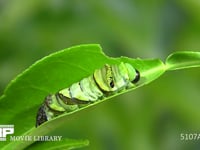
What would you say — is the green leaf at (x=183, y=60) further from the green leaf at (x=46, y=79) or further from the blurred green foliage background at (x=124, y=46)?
the blurred green foliage background at (x=124, y=46)

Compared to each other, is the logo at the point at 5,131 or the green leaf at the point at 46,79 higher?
the green leaf at the point at 46,79

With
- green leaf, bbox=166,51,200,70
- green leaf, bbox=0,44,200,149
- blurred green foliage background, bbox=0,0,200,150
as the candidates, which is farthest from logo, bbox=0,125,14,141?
blurred green foliage background, bbox=0,0,200,150

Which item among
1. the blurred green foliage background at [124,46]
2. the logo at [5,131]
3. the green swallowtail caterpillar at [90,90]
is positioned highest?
the blurred green foliage background at [124,46]

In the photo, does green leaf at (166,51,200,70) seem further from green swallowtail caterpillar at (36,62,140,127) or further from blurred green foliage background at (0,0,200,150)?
blurred green foliage background at (0,0,200,150)

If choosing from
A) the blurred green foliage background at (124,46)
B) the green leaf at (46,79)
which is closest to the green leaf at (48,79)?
the green leaf at (46,79)

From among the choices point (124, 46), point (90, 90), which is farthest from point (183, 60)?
point (124, 46)

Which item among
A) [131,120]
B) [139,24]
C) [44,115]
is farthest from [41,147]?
[139,24]

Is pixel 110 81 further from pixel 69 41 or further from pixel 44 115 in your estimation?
pixel 69 41
